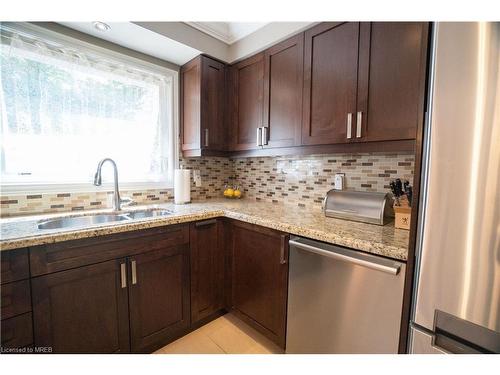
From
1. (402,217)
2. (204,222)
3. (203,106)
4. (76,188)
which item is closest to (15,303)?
(76,188)

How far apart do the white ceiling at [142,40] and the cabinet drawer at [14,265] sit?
1.44 meters

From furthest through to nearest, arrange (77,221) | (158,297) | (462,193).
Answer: (77,221), (158,297), (462,193)

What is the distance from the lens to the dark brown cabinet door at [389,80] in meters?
1.11

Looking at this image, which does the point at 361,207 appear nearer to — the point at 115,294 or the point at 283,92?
the point at 283,92

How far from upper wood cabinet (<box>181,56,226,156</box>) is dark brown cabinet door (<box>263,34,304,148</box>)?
1.52 ft

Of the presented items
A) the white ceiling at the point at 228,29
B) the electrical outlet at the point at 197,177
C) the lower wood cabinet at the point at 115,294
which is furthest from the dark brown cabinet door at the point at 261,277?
the white ceiling at the point at 228,29

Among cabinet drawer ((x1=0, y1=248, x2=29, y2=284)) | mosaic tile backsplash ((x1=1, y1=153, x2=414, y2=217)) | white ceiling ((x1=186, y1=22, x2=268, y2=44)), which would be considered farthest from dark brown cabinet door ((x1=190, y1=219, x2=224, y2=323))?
white ceiling ((x1=186, y1=22, x2=268, y2=44))

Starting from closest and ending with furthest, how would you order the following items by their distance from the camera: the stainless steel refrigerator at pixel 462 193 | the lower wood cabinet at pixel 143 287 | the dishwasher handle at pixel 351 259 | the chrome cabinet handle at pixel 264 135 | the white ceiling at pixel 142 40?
the stainless steel refrigerator at pixel 462 193
the dishwasher handle at pixel 351 259
the lower wood cabinet at pixel 143 287
the white ceiling at pixel 142 40
the chrome cabinet handle at pixel 264 135

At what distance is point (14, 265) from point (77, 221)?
617 mm

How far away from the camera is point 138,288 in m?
1.33

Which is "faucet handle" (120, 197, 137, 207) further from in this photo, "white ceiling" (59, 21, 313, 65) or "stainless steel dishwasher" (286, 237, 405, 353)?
"stainless steel dishwasher" (286, 237, 405, 353)

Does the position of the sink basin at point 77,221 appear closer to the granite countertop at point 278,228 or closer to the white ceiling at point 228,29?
the granite countertop at point 278,228

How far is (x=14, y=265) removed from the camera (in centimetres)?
94

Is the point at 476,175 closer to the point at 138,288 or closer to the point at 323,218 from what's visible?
the point at 323,218
